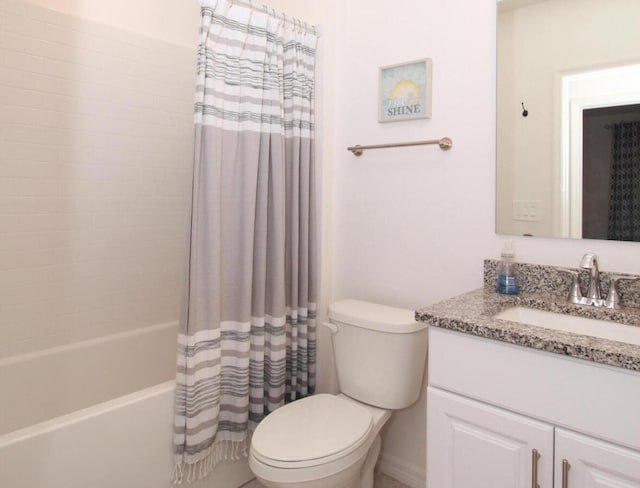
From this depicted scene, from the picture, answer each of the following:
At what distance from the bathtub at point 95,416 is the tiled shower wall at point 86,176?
4.2 inches

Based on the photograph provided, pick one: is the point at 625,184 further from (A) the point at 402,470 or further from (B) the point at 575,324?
(A) the point at 402,470

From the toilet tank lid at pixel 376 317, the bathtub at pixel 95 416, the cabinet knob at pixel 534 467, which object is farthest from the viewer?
the toilet tank lid at pixel 376 317

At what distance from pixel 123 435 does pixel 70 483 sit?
195 mm

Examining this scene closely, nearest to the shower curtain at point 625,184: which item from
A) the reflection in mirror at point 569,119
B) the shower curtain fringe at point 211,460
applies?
the reflection in mirror at point 569,119

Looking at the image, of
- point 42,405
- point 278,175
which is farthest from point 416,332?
point 42,405

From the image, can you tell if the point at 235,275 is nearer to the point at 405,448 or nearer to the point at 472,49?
the point at 405,448

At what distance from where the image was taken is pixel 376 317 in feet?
5.83

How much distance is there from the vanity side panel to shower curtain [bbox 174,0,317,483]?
0.80 metres

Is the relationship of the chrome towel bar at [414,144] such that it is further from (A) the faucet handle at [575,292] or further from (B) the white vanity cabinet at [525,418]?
(B) the white vanity cabinet at [525,418]

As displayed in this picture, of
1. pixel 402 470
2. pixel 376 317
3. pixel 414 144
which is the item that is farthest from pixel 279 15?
pixel 402 470

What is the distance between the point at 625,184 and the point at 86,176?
89.2 inches

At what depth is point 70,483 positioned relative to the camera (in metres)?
1.43

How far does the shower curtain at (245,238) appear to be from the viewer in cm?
163

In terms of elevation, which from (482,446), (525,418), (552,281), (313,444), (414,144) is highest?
(414,144)
